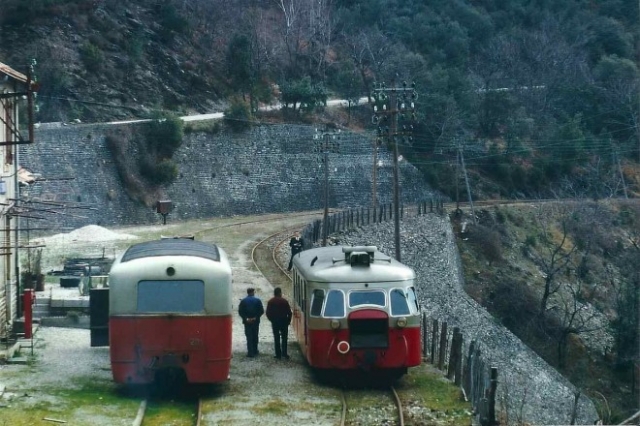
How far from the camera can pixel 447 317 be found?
37.5 metres

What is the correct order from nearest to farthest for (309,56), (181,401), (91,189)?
1. (181,401)
2. (91,189)
3. (309,56)

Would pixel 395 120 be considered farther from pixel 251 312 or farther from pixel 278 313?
pixel 251 312

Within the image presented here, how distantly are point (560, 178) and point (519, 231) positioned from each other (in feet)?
49.7

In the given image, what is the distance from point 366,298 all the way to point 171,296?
3180mm

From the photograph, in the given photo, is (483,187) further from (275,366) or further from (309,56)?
(275,366)

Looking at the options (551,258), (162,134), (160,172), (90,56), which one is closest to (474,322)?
(551,258)

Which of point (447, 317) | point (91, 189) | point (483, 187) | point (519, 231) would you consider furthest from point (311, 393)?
point (483, 187)

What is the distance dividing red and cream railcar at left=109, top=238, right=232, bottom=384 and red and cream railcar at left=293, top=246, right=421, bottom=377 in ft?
5.68

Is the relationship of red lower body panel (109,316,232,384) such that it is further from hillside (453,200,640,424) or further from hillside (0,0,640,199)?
hillside (0,0,640,199)

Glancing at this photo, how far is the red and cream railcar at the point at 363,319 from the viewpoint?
53.3 feet

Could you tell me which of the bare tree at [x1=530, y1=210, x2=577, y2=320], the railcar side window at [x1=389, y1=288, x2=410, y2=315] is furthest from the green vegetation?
the bare tree at [x1=530, y1=210, x2=577, y2=320]

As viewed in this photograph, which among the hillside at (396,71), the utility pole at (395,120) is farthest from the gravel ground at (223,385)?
the hillside at (396,71)

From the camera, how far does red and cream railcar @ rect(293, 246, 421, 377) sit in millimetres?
16250

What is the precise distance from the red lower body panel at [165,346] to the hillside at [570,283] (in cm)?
1953
